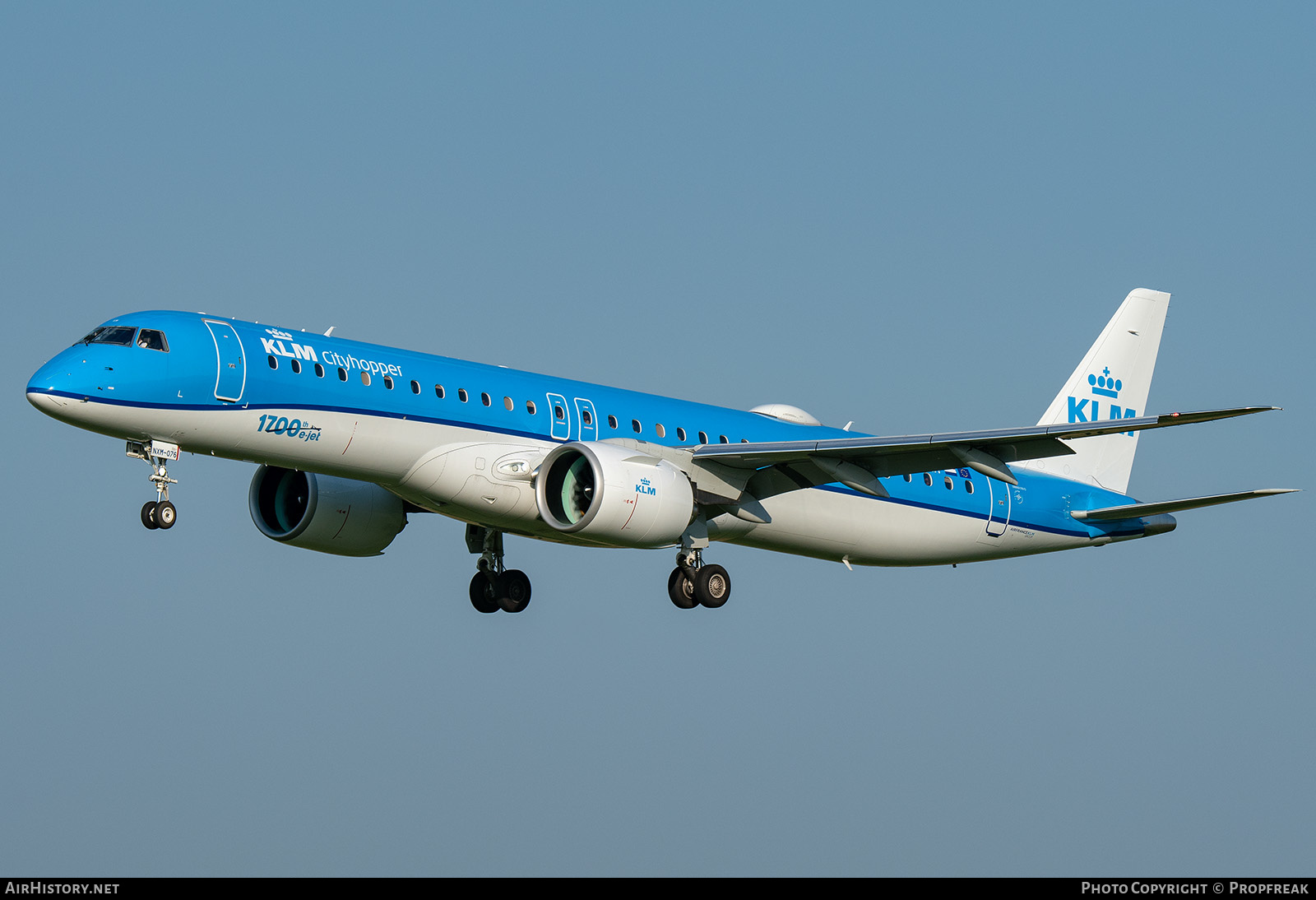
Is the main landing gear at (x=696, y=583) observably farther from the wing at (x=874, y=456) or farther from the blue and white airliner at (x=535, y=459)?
the wing at (x=874, y=456)

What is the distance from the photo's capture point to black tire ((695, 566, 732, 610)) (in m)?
38.1

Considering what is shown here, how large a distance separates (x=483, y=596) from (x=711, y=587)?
6651 millimetres

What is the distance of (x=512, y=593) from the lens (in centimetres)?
4175

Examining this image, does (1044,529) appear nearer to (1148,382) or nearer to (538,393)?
(1148,382)

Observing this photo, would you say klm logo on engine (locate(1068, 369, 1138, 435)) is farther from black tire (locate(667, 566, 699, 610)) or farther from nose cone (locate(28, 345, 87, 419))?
nose cone (locate(28, 345, 87, 419))

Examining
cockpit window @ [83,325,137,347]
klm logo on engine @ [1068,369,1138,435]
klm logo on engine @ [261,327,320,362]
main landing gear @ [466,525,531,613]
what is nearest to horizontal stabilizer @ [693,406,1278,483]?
main landing gear @ [466,525,531,613]

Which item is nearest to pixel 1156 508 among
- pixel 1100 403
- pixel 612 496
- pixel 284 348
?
pixel 1100 403

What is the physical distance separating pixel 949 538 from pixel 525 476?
12488mm

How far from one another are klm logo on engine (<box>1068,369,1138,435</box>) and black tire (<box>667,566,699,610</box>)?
48.5 feet

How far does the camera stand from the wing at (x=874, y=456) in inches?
1374

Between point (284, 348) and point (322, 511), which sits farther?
point (322, 511)

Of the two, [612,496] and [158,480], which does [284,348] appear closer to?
[158,480]

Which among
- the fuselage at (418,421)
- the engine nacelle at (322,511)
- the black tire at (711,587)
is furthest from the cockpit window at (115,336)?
the black tire at (711,587)

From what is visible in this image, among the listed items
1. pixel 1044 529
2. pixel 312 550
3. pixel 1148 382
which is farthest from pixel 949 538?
pixel 312 550
